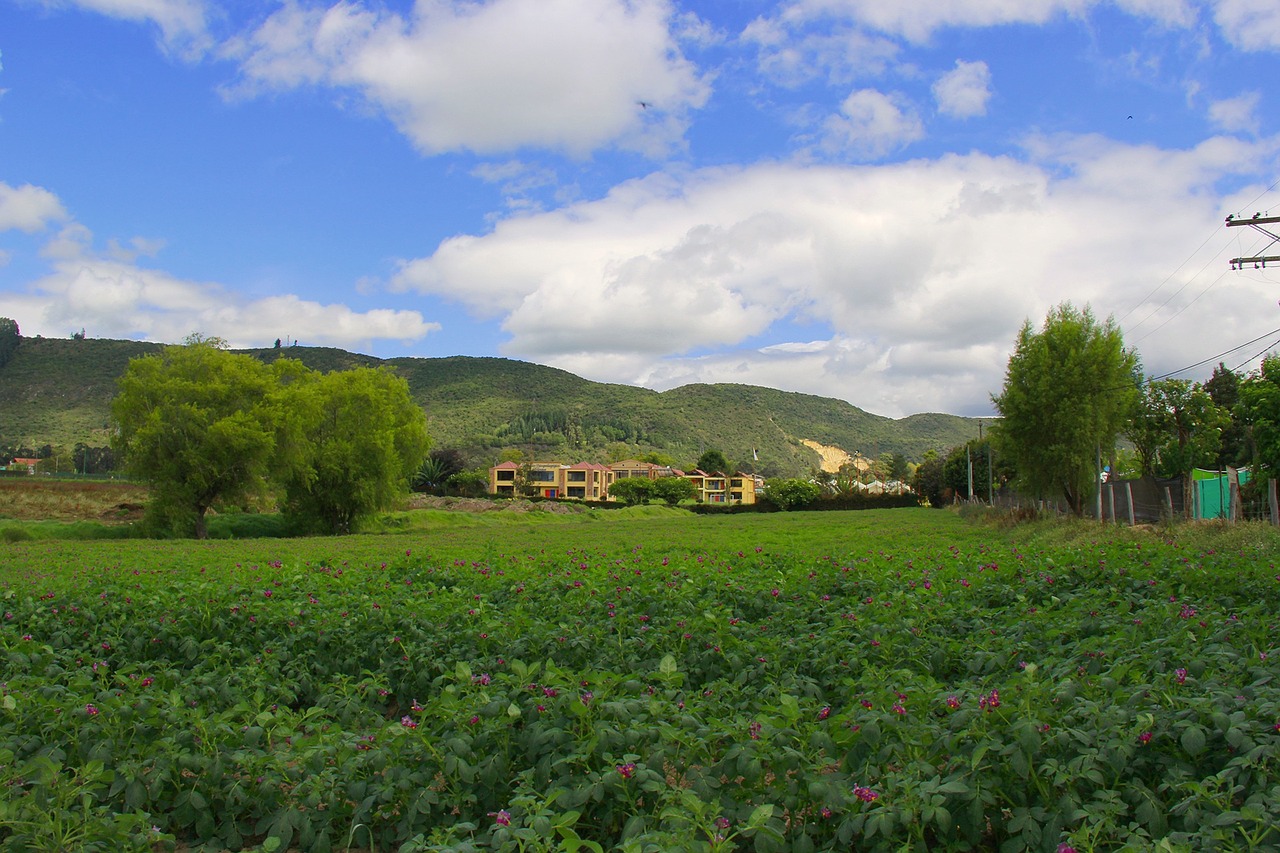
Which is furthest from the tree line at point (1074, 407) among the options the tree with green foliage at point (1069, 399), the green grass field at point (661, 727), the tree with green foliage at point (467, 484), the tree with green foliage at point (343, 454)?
the tree with green foliage at point (467, 484)

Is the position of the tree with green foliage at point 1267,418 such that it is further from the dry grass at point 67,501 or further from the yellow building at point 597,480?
the yellow building at point 597,480

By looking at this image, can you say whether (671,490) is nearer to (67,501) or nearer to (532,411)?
(67,501)

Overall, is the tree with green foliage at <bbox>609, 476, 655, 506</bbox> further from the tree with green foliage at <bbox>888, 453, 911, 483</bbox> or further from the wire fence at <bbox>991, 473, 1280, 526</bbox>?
the wire fence at <bbox>991, 473, 1280, 526</bbox>

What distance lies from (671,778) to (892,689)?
4.44 feet

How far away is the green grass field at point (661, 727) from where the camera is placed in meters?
3.58

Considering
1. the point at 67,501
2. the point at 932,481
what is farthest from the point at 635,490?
the point at 67,501

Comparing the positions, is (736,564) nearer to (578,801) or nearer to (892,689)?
(892,689)

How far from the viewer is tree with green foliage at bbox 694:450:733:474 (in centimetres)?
11750

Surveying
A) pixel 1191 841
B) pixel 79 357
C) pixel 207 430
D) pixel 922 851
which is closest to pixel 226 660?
pixel 922 851

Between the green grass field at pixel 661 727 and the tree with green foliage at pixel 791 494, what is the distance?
226ft

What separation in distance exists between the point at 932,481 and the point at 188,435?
72346 millimetres

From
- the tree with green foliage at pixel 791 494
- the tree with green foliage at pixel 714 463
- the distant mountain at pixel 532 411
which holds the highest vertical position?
the distant mountain at pixel 532 411

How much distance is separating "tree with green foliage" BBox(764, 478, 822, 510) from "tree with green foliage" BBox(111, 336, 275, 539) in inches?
1963

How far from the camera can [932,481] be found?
87.9 m
